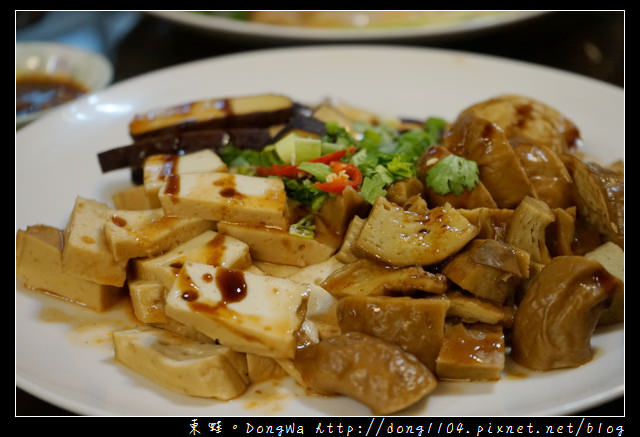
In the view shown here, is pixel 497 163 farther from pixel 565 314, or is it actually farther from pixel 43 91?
pixel 43 91

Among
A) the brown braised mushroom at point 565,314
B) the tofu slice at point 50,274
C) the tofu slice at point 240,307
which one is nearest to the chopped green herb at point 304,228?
the tofu slice at point 240,307

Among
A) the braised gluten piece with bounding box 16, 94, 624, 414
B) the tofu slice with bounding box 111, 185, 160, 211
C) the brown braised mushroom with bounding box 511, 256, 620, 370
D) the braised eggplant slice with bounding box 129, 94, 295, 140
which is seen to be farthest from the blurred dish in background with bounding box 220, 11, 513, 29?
the brown braised mushroom with bounding box 511, 256, 620, 370

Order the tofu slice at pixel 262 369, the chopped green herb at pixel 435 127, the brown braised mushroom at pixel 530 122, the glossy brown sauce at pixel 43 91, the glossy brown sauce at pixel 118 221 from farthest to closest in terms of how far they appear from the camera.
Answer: the glossy brown sauce at pixel 43 91 < the chopped green herb at pixel 435 127 < the brown braised mushroom at pixel 530 122 < the glossy brown sauce at pixel 118 221 < the tofu slice at pixel 262 369

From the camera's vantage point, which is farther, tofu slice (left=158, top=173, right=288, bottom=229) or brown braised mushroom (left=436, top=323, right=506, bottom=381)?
tofu slice (left=158, top=173, right=288, bottom=229)

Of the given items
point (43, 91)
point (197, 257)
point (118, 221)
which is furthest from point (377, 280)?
point (43, 91)

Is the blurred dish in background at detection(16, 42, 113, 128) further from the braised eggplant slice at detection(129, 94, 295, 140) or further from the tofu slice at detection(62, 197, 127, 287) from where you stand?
the tofu slice at detection(62, 197, 127, 287)

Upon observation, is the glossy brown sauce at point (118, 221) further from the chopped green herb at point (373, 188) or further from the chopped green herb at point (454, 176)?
the chopped green herb at point (454, 176)

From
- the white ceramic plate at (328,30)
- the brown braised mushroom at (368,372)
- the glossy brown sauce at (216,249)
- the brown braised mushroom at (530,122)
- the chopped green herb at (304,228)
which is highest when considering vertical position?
the white ceramic plate at (328,30)
